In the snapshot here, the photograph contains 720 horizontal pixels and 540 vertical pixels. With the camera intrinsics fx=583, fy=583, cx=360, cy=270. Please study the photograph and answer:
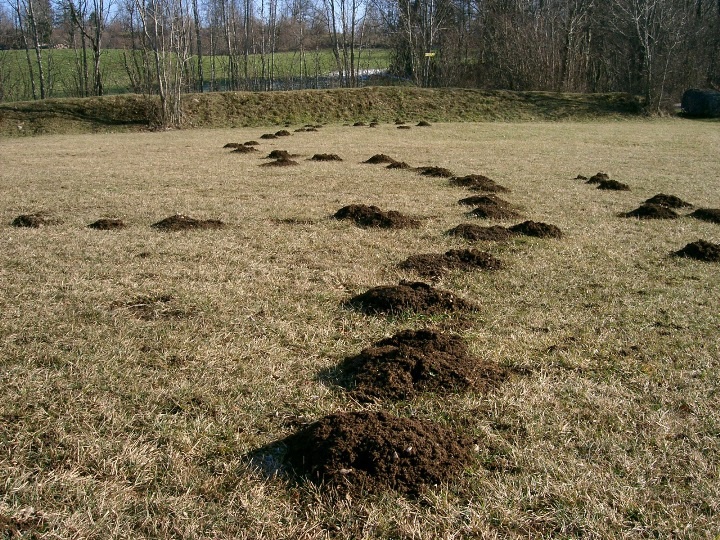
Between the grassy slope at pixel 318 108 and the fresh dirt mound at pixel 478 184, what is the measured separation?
64.3 feet

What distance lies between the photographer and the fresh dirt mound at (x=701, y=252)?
6391mm

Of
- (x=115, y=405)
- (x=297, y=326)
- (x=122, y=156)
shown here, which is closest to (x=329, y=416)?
(x=115, y=405)

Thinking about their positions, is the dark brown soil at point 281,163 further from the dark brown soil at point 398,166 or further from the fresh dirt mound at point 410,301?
the fresh dirt mound at point 410,301

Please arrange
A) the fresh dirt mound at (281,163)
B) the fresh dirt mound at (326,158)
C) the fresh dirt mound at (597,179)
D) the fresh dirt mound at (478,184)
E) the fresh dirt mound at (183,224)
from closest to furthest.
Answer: the fresh dirt mound at (183,224) < the fresh dirt mound at (478,184) < the fresh dirt mound at (597,179) < the fresh dirt mound at (281,163) < the fresh dirt mound at (326,158)

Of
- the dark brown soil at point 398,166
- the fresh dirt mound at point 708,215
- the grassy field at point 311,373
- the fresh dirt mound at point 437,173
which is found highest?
the dark brown soil at point 398,166

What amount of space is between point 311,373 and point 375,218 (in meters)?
4.41

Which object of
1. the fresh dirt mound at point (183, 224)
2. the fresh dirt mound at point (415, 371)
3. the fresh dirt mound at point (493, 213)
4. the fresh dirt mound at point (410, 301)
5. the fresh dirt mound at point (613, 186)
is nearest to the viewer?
the fresh dirt mound at point (415, 371)

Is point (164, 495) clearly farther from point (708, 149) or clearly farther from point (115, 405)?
point (708, 149)

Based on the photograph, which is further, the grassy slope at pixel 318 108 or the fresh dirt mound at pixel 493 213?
the grassy slope at pixel 318 108

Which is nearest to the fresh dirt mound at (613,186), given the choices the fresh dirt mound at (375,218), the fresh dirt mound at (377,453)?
the fresh dirt mound at (375,218)

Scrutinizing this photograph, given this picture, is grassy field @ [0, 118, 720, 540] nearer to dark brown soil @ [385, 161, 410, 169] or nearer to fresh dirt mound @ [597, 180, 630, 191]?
fresh dirt mound @ [597, 180, 630, 191]

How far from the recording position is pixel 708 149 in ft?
62.1

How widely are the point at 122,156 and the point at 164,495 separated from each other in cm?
1591

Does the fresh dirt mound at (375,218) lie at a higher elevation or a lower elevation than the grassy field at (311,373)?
higher
